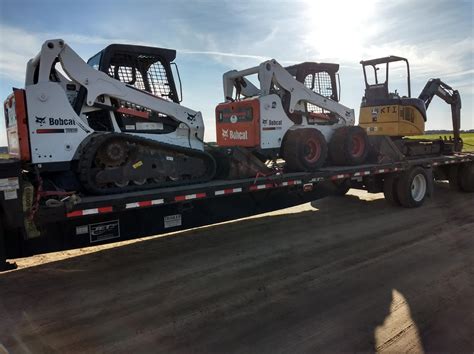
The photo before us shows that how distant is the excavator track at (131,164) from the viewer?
5.25 m

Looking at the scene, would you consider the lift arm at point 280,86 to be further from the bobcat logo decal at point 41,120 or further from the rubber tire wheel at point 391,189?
the bobcat logo decal at point 41,120

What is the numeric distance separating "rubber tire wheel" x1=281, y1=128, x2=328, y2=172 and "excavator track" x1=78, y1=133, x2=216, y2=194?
6.13 feet

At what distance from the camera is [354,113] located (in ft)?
30.0

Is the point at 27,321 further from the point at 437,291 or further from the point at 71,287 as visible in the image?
the point at 437,291

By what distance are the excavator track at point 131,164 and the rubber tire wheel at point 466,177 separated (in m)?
8.49

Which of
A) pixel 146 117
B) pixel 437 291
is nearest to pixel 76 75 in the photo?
pixel 146 117

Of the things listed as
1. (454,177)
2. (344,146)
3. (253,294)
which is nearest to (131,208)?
(253,294)

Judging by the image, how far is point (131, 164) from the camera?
18.4ft

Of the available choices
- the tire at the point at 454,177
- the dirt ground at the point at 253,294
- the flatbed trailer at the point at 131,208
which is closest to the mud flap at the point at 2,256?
the flatbed trailer at the point at 131,208

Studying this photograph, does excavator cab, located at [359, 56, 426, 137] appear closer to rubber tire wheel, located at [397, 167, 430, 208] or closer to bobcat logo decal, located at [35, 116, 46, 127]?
rubber tire wheel, located at [397, 167, 430, 208]

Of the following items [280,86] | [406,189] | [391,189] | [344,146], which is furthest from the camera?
[391,189]

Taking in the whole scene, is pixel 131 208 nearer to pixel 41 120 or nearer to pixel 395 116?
pixel 41 120

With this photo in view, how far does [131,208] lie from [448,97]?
38.2 ft

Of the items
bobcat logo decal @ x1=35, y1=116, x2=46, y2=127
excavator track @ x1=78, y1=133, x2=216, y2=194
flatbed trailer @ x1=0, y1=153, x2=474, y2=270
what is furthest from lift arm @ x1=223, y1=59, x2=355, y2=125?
bobcat logo decal @ x1=35, y1=116, x2=46, y2=127
